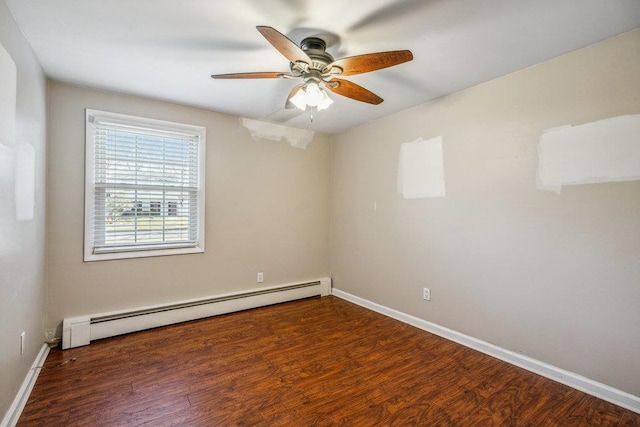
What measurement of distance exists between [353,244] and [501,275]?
1841 millimetres

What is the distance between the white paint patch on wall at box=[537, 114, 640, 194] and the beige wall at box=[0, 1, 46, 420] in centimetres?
340

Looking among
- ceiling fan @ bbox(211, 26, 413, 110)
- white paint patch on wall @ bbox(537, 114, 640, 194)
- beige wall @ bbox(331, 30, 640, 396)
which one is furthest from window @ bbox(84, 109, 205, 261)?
white paint patch on wall @ bbox(537, 114, 640, 194)

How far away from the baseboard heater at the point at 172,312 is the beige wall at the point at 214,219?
88 mm

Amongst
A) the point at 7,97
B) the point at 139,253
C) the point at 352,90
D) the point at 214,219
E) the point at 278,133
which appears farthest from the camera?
the point at 278,133

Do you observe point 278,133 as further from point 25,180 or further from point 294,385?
point 294,385

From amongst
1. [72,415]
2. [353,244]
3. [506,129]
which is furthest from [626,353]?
[72,415]

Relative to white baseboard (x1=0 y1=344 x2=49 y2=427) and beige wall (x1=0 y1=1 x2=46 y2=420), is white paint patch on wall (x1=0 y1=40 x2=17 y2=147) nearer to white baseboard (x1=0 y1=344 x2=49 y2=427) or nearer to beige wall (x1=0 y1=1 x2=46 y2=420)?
beige wall (x1=0 y1=1 x2=46 y2=420)

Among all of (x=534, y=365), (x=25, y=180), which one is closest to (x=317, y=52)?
(x=25, y=180)

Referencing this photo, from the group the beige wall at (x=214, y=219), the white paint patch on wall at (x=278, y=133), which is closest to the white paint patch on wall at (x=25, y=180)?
the beige wall at (x=214, y=219)

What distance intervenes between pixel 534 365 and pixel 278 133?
11.4ft

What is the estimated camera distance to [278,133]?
12.5 ft

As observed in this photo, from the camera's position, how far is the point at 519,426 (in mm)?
1675

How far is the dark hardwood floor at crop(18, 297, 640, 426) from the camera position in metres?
Answer: 1.73

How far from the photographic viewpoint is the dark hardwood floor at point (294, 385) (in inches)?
68.3
